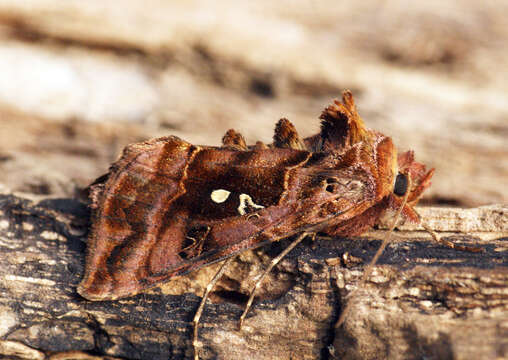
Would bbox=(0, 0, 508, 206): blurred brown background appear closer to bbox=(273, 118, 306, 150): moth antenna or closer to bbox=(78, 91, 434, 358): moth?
bbox=(273, 118, 306, 150): moth antenna

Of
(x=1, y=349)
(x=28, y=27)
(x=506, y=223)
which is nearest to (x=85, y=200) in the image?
(x=1, y=349)

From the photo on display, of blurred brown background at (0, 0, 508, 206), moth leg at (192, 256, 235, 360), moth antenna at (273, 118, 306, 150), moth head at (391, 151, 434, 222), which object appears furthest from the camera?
blurred brown background at (0, 0, 508, 206)

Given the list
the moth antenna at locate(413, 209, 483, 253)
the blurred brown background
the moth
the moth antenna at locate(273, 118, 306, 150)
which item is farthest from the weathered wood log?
the blurred brown background

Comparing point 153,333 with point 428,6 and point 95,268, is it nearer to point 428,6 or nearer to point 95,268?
point 95,268

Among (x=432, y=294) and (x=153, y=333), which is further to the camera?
(x=153, y=333)

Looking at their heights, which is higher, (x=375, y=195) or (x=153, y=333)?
(x=375, y=195)
